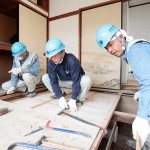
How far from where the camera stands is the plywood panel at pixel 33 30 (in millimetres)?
2441

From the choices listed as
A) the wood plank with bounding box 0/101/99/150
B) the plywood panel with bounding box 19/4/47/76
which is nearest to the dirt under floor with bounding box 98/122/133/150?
the wood plank with bounding box 0/101/99/150

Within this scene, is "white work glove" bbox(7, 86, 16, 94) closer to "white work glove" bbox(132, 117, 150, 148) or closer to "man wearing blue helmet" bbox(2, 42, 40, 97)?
"man wearing blue helmet" bbox(2, 42, 40, 97)

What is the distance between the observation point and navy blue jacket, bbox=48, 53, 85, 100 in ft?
4.72

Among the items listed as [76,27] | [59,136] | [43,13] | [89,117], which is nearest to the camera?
[59,136]

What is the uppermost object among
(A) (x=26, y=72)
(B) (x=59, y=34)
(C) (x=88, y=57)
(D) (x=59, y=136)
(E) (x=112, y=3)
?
(E) (x=112, y=3)

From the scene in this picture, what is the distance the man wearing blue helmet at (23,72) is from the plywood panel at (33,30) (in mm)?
667

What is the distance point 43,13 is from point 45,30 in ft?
1.15

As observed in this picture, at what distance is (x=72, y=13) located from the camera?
9.00 ft

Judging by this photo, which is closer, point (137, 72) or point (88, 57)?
point (137, 72)

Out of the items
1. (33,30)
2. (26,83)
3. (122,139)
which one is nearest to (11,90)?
(26,83)

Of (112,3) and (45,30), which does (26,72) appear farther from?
(112,3)

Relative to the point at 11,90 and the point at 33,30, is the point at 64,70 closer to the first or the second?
the point at 11,90

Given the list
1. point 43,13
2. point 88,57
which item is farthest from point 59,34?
point 88,57

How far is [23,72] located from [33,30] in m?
1.19
